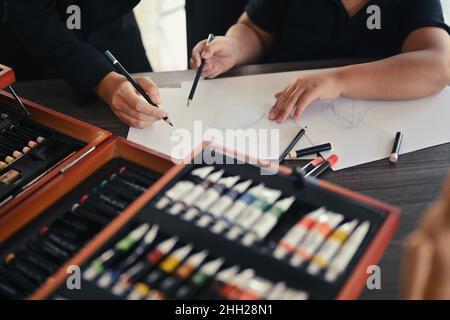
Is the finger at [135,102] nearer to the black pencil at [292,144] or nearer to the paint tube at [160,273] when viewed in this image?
the black pencil at [292,144]

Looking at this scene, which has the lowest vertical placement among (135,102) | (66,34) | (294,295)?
(294,295)

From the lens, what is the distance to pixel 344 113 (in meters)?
0.91

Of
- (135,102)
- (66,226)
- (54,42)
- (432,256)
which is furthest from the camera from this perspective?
(54,42)

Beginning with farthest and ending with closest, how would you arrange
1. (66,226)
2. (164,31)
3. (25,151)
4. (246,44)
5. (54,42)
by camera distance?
(164,31) → (246,44) → (54,42) → (25,151) → (66,226)

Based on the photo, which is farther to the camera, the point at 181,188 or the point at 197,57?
the point at 197,57

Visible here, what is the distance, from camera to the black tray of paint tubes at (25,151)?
2.26 ft

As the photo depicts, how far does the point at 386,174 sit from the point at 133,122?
0.42 meters

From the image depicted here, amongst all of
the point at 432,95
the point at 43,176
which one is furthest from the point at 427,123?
the point at 43,176

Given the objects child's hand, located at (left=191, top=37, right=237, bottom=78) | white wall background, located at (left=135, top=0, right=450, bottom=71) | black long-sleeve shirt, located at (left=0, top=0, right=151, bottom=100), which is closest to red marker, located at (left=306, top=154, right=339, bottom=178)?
child's hand, located at (left=191, top=37, right=237, bottom=78)

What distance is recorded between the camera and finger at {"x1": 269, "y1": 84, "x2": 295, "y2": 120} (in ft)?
2.95

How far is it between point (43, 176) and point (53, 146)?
72 millimetres

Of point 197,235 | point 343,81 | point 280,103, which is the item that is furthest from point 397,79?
point 197,235

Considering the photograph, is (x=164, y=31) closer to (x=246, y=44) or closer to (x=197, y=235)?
(x=246, y=44)
